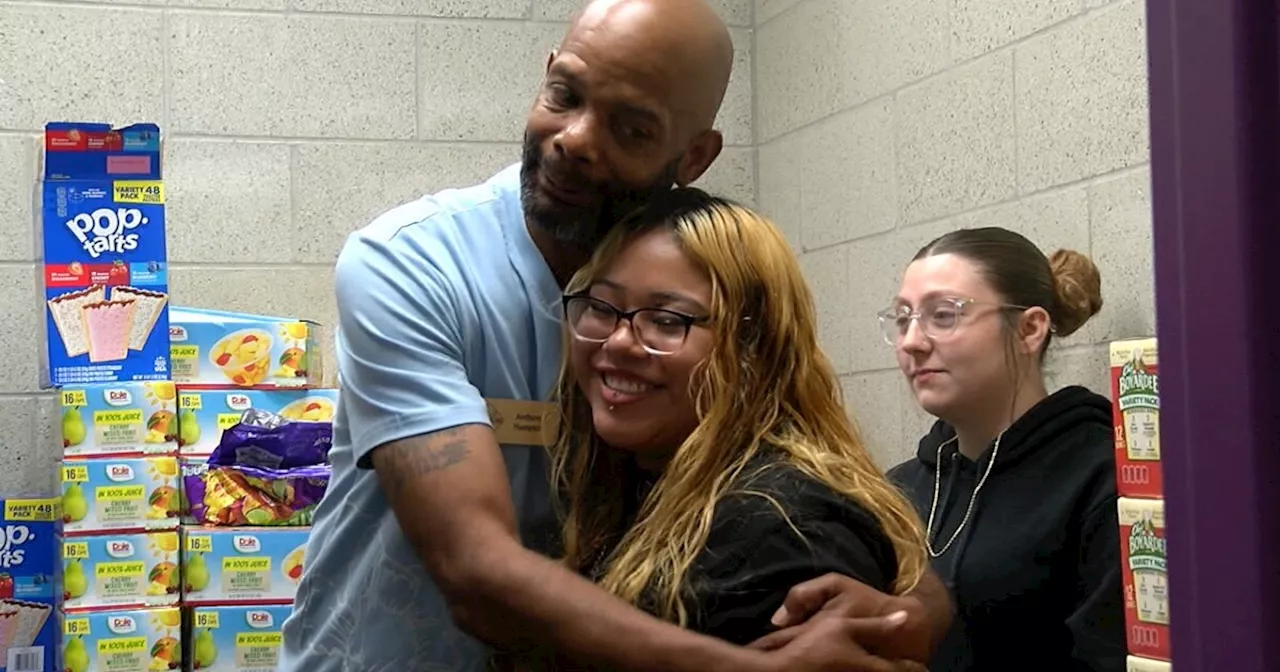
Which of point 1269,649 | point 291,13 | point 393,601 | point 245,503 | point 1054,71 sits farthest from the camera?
point 291,13

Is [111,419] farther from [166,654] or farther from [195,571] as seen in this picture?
[166,654]

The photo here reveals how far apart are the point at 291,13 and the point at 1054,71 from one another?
72.4 inches

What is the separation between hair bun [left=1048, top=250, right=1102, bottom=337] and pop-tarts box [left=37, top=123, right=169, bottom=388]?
1.64 metres

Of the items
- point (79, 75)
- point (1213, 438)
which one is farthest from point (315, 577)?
point (79, 75)

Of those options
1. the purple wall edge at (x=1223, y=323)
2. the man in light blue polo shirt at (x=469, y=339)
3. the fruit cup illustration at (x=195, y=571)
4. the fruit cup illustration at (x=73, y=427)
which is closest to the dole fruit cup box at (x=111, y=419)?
the fruit cup illustration at (x=73, y=427)

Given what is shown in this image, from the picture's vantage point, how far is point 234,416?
285 cm

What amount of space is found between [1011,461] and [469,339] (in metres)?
1.25

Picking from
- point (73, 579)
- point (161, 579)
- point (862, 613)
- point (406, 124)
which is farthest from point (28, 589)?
point (862, 613)

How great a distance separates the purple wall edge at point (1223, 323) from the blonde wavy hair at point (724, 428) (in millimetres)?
870

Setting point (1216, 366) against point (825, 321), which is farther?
point (825, 321)

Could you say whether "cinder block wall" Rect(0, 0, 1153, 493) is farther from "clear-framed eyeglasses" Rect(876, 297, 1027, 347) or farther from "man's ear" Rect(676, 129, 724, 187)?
"man's ear" Rect(676, 129, 724, 187)

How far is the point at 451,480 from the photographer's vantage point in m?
1.27

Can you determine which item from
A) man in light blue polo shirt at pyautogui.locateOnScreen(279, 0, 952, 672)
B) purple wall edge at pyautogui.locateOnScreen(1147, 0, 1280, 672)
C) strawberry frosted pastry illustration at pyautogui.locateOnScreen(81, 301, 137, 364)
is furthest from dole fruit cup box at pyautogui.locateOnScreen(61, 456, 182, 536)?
purple wall edge at pyautogui.locateOnScreen(1147, 0, 1280, 672)

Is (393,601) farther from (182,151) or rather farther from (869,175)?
(182,151)
